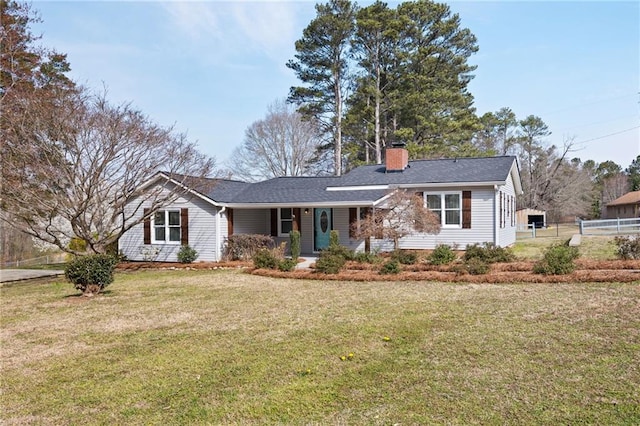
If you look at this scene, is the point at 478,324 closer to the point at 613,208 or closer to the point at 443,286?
the point at 443,286

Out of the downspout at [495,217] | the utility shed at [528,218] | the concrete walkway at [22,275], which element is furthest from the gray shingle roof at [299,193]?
the utility shed at [528,218]

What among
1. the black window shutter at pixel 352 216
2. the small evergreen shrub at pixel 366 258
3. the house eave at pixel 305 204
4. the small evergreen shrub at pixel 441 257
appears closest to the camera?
the small evergreen shrub at pixel 441 257

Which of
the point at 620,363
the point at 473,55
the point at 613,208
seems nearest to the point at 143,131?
the point at 620,363

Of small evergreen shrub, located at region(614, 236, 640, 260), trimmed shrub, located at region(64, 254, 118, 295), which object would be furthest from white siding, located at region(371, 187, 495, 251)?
trimmed shrub, located at region(64, 254, 118, 295)

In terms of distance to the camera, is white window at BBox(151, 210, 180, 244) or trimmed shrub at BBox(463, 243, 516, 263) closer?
trimmed shrub at BBox(463, 243, 516, 263)

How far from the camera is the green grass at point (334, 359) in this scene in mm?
3931

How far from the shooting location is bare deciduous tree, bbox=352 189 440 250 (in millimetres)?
15422

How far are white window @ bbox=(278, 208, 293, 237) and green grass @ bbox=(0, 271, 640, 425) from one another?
994 centimetres

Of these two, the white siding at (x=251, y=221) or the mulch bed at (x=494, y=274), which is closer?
the mulch bed at (x=494, y=274)

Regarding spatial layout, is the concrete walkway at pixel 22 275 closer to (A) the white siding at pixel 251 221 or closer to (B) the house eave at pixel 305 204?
(B) the house eave at pixel 305 204

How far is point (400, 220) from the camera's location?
15.9 metres

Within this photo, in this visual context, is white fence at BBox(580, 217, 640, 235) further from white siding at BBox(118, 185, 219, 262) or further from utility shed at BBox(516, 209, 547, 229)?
white siding at BBox(118, 185, 219, 262)

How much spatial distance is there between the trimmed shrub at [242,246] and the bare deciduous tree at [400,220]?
392cm

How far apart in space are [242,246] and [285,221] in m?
2.77
